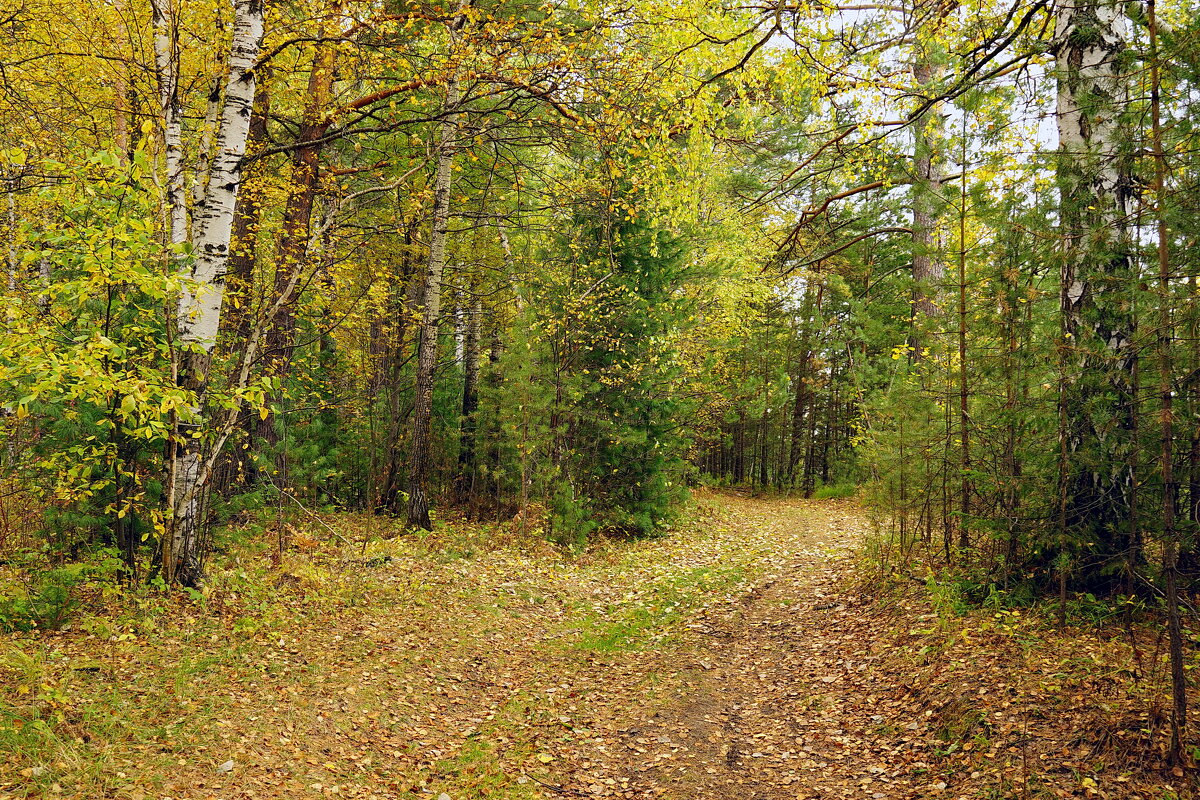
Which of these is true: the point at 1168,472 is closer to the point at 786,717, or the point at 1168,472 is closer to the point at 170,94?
the point at 786,717

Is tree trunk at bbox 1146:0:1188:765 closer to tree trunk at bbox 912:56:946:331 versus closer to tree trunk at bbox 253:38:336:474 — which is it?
tree trunk at bbox 912:56:946:331

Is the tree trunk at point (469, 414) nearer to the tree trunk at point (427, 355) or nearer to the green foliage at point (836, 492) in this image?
the tree trunk at point (427, 355)

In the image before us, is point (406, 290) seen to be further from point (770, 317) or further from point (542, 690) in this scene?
point (770, 317)

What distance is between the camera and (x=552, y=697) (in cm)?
632

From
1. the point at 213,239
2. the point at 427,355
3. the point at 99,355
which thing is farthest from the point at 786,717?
the point at 427,355

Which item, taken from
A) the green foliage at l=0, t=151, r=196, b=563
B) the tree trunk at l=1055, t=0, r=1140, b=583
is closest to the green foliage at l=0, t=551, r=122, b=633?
the green foliage at l=0, t=151, r=196, b=563

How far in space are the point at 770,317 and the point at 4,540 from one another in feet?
75.0

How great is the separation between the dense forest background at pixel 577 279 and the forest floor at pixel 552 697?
691 mm

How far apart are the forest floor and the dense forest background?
27.2 inches

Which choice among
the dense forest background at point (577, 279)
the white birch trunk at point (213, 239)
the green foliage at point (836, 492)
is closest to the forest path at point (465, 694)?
the white birch trunk at point (213, 239)

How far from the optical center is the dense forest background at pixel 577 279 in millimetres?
4621

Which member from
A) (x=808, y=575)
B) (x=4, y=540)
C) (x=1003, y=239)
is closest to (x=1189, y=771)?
(x=1003, y=239)

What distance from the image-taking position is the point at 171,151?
6.42 m

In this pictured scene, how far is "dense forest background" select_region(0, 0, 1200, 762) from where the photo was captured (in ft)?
15.2
